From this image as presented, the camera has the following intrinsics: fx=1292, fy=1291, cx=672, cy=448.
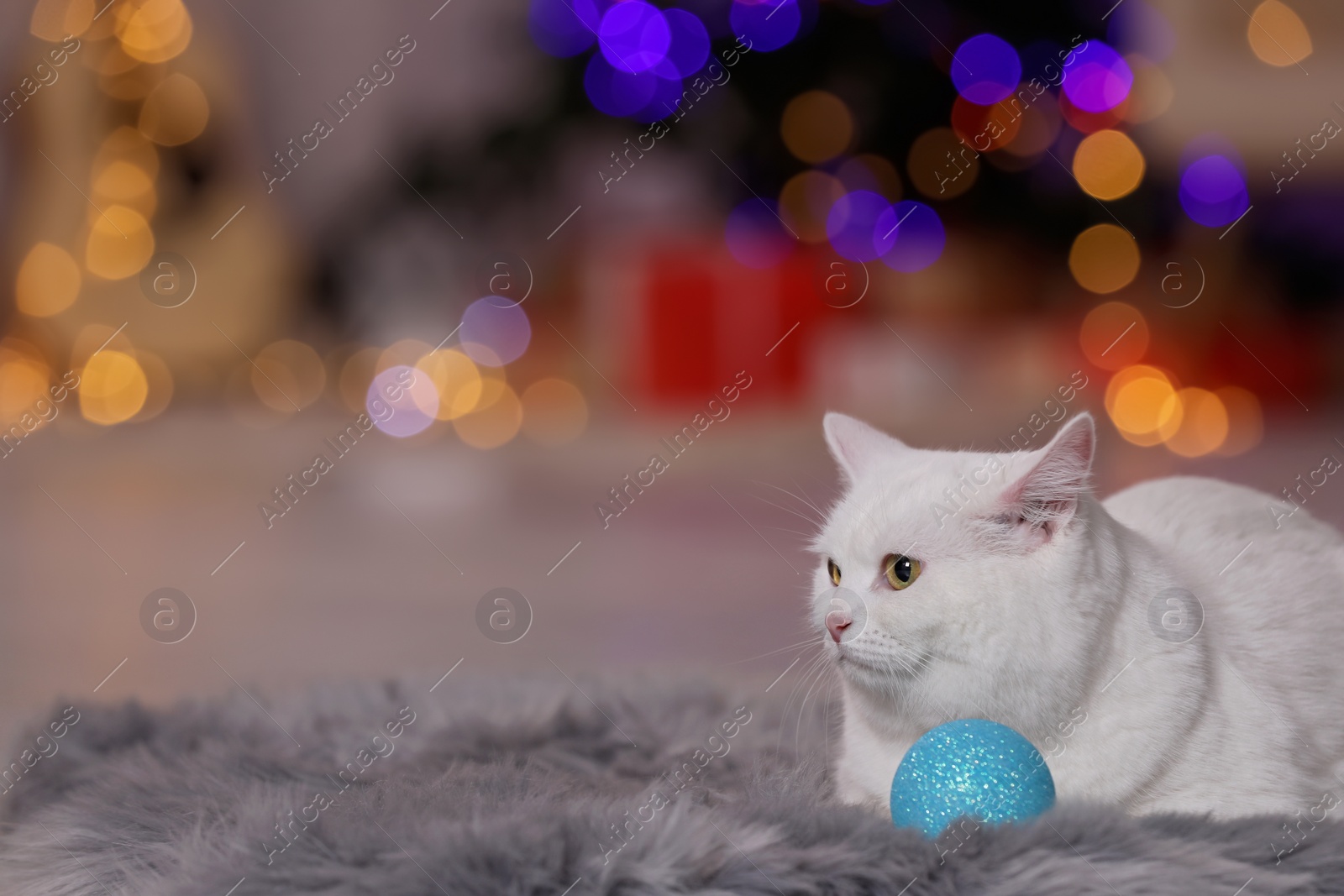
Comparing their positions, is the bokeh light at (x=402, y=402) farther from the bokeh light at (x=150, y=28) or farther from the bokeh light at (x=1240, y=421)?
the bokeh light at (x=1240, y=421)

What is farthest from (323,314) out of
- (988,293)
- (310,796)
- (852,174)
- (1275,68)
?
(310,796)

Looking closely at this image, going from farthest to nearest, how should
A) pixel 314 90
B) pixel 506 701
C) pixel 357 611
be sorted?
pixel 314 90, pixel 357 611, pixel 506 701

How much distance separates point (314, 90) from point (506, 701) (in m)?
3.35

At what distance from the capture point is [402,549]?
2455 mm

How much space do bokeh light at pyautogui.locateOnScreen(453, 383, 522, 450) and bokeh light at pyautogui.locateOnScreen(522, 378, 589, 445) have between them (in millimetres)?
31

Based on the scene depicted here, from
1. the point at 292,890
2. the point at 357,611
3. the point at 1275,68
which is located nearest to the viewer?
the point at 292,890

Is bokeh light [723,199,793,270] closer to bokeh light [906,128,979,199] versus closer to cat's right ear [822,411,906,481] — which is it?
bokeh light [906,128,979,199]

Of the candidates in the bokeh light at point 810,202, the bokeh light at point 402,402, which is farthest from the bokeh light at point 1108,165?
the bokeh light at point 402,402

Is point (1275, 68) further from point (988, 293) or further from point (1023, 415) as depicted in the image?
point (1023, 415)

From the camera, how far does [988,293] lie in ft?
11.8

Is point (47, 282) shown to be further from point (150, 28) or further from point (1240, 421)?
point (1240, 421)

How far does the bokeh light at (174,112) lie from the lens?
11.3 feet

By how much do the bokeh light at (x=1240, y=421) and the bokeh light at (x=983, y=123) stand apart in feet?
3.13

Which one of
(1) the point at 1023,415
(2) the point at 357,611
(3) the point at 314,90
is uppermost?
(3) the point at 314,90
